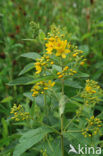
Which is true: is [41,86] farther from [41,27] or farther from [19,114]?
[41,27]

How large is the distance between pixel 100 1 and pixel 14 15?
184 cm

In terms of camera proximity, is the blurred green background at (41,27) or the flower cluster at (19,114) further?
the blurred green background at (41,27)

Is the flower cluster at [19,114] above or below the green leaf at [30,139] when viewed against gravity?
above

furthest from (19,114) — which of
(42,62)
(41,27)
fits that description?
(41,27)

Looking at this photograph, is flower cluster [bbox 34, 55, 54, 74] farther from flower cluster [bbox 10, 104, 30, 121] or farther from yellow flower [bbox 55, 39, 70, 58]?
flower cluster [bbox 10, 104, 30, 121]

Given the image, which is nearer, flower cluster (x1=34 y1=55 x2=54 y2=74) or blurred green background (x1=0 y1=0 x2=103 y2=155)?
flower cluster (x1=34 y1=55 x2=54 y2=74)

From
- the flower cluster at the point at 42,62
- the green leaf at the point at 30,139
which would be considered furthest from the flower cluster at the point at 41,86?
the green leaf at the point at 30,139

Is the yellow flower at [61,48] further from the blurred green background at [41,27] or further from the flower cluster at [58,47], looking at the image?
the blurred green background at [41,27]

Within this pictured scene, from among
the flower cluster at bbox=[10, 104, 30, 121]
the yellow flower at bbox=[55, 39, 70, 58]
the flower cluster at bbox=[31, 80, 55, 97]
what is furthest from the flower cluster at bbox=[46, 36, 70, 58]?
the flower cluster at bbox=[10, 104, 30, 121]

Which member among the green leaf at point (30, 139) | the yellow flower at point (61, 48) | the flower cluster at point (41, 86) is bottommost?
the green leaf at point (30, 139)

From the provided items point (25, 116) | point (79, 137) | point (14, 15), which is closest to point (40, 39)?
point (25, 116)

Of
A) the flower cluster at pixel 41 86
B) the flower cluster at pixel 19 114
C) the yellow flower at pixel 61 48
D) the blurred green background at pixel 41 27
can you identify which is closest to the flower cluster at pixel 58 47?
the yellow flower at pixel 61 48

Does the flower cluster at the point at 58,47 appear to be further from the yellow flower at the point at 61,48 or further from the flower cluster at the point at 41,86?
the flower cluster at the point at 41,86

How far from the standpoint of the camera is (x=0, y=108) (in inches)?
67.9
